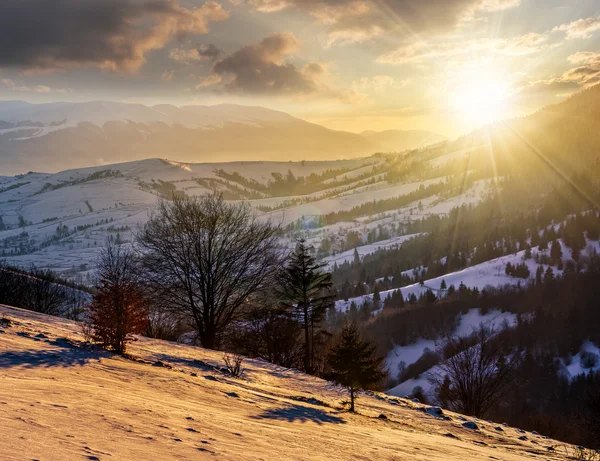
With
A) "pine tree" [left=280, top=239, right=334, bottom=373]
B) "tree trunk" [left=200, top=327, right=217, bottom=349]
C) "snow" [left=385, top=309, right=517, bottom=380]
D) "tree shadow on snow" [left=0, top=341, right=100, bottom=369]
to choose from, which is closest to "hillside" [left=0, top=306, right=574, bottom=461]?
"tree shadow on snow" [left=0, top=341, right=100, bottom=369]

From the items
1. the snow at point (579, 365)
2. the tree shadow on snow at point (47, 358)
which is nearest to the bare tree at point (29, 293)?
the tree shadow on snow at point (47, 358)

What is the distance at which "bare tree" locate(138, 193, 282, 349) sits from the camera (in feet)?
88.4

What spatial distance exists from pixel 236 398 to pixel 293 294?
21.0 meters

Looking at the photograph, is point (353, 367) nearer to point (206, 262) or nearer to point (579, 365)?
point (206, 262)

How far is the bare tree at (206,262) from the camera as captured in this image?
2694 centimetres

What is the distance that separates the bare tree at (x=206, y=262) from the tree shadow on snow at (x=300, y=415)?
15.5 meters

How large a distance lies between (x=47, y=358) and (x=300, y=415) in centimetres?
602

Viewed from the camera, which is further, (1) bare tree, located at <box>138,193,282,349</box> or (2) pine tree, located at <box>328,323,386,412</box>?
(1) bare tree, located at <box>138,193,282,349</box>

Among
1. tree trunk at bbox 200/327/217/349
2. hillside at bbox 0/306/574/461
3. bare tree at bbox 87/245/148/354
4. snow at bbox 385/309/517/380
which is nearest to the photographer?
hillside at bbox 0/306/574/461

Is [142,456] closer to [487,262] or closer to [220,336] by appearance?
[220,336]

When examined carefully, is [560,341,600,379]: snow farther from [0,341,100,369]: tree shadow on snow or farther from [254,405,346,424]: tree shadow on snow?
[0,341,100,369]: tree shadow on snow

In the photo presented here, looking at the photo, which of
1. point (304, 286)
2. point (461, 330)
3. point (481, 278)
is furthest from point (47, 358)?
point (481, 278)

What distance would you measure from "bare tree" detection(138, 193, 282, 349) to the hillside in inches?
379

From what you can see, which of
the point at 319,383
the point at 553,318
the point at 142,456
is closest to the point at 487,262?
the point at 553,318
